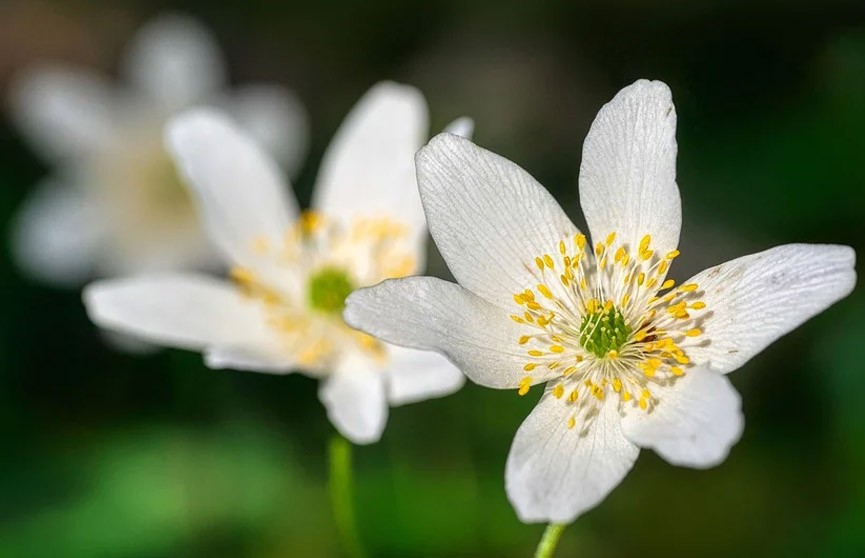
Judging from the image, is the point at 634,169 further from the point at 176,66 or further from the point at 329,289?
the point at 176,66

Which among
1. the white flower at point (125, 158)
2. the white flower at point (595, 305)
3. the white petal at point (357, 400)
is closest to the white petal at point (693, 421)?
the white flower at point (595, 305)

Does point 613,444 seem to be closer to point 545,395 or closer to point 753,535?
point 545,395

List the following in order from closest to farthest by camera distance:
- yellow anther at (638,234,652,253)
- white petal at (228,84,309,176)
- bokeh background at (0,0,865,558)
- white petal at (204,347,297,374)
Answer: yellow anther at (638,234,652,253) → white petal at (204,347,297,374) → bokeh background at (0,0,865,558) → white petal at (228,84,309,176)

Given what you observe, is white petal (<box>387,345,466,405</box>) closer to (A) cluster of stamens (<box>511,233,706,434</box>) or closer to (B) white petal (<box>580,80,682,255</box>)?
(A) cluster of stamens (<box>511,233,706,434</box>)

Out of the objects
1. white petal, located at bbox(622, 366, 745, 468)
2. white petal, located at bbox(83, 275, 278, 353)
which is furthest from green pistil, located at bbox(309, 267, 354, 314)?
white petal, located at bbox(622, 366, 745, 468)

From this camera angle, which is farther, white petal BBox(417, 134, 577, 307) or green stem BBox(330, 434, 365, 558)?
green stem BBox(330, 434, 365, 558)

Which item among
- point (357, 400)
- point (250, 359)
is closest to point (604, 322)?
point (357, 400)
